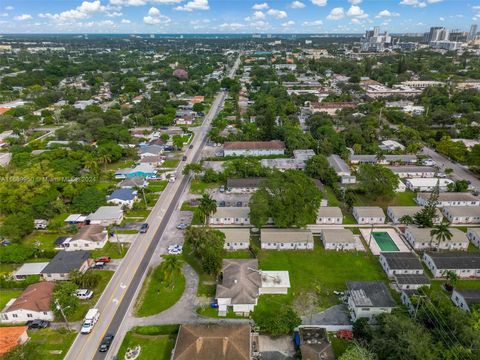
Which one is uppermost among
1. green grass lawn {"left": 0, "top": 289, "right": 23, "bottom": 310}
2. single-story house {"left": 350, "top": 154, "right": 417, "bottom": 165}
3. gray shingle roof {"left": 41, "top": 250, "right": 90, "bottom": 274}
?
single-story house {"left": 350, "top": 154, "right": 417, "bottom": 165}

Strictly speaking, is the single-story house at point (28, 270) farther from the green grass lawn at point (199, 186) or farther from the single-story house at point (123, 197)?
the green grass lawn at point (199, 186)

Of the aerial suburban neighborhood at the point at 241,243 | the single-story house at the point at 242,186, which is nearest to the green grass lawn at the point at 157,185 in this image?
the aerial suburban neighborhood at the point at 241,243

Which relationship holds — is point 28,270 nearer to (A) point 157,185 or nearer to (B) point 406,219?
(A) point 157,185

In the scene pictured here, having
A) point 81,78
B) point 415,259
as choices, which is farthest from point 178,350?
point 81,78

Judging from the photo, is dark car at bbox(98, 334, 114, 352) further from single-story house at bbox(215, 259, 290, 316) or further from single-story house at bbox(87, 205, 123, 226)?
single-story house at bbox(87, 205, 123, 226)

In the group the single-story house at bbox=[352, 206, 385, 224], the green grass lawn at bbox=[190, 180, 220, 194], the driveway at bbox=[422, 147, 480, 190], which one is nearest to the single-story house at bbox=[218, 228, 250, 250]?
the green grass lawn at bbox=[190, 180, 220, 194]

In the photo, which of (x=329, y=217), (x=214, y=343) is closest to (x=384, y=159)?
(x=329, y=217)
